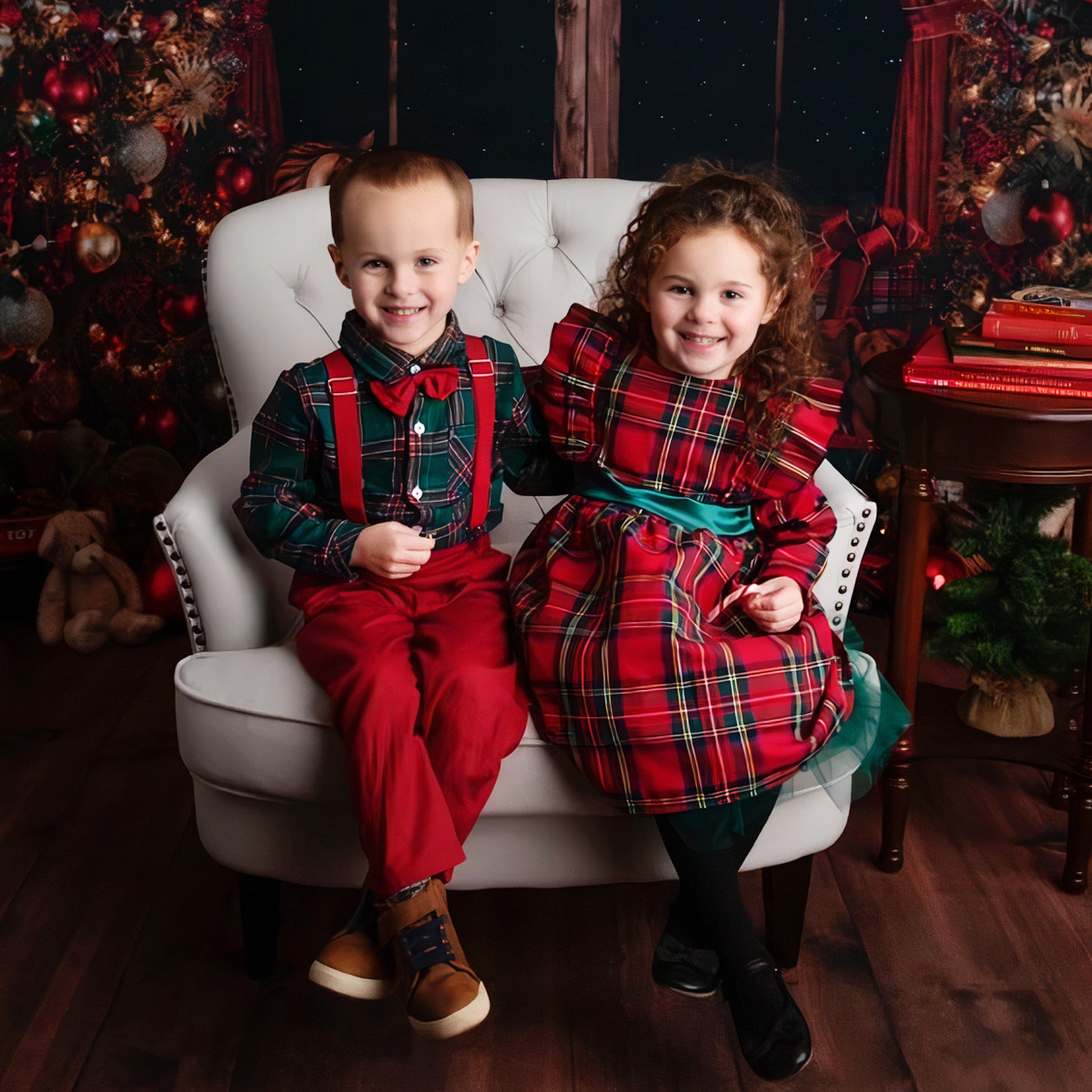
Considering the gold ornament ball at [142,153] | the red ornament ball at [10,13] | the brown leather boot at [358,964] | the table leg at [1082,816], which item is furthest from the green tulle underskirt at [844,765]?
the red ornament ball at [10,13]

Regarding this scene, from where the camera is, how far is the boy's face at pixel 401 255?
3.81 ft

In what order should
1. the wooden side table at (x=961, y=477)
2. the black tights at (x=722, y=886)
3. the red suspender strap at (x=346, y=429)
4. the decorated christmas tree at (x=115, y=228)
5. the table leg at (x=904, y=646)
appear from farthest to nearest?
1. the decorated christmas tree at (x=115, y=228)
2. the table leg at (x=904, y=646)
3. the wooden side table at (x=961, y=477)
4. the red suspender strap at (x=346, y=429)
5. the black tights at (x=722, y=886)

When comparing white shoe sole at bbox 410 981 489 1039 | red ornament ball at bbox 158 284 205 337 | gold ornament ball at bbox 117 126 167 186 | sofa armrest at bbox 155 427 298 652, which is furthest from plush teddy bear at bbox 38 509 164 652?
white shoe sole at bbox 410 981 489 1039

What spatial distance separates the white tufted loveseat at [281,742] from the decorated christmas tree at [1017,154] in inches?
39.6

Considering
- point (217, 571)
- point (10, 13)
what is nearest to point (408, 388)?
point (217, 571)

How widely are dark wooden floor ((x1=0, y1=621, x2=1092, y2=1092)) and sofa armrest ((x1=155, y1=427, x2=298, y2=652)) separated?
1.33ft

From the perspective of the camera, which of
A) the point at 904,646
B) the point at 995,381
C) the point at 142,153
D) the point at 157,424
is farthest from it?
the point at 157,424

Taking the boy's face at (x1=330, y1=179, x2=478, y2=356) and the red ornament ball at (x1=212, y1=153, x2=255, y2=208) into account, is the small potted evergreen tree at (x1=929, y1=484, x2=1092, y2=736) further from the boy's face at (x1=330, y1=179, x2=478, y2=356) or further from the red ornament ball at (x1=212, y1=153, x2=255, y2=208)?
the red ornament ball at (x1=212, y1=153, x2=255, y2=208)

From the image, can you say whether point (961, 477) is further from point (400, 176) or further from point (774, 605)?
point (400, 176)

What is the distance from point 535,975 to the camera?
136cm

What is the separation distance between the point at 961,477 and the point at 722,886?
65 centimetres

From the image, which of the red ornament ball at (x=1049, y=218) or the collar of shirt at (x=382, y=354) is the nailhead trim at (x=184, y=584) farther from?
the red ornament ball at (x=1049, y=218)

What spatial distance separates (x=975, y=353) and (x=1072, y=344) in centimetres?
13

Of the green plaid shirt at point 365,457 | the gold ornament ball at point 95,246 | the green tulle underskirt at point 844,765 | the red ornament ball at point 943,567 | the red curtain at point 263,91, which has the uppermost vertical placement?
the red curtain at point 263,91
